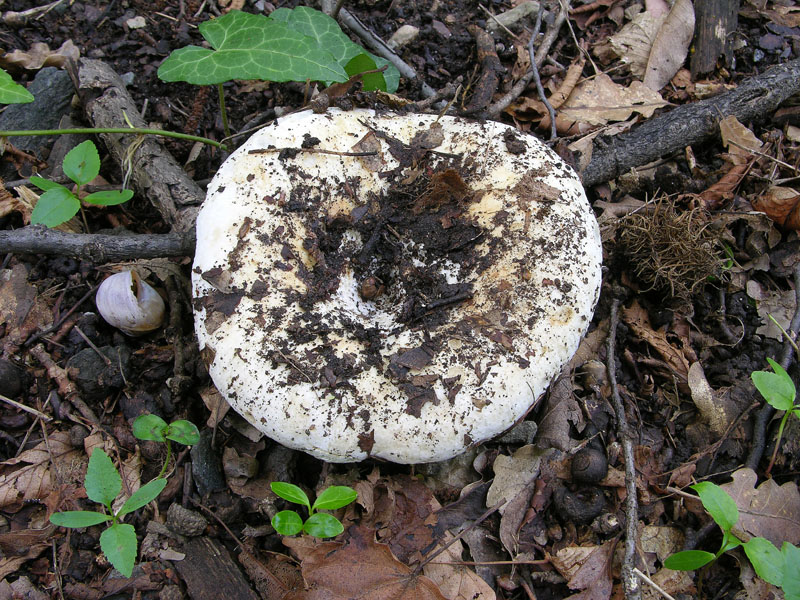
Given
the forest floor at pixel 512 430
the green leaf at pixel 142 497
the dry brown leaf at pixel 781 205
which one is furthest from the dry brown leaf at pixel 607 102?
the green leaf at pixel 142 497

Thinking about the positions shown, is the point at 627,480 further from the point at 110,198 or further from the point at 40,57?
the point at 40,57

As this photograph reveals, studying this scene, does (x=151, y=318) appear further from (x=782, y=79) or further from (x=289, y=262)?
(x=782, y=79)

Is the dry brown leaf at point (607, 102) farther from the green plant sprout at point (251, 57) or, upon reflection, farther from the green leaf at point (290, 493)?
the green leaf at point (290, 493)

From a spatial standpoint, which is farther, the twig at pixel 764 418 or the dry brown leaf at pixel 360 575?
the twig at pixel 764 418

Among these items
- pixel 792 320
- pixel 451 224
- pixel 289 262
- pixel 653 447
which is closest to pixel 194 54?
pixel 289 262

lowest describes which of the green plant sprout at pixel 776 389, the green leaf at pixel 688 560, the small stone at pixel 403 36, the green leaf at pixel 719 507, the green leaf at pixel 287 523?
the green leaf at pixel 287 523

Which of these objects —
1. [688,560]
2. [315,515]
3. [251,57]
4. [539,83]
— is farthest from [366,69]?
[688,560]
